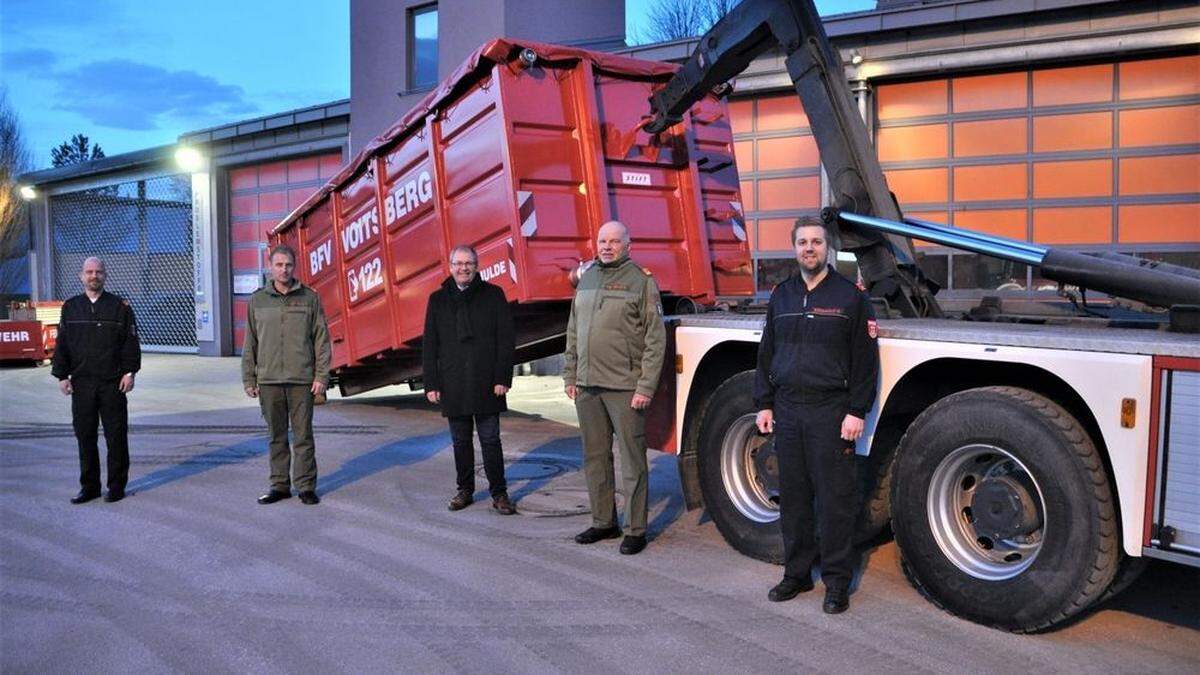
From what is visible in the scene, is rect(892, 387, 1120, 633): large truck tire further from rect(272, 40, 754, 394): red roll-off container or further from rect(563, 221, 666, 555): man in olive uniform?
rect(272, 40, 754, 394): red roll-off container

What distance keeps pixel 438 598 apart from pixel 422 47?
47.9ft

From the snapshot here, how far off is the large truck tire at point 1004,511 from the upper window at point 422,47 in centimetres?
1451

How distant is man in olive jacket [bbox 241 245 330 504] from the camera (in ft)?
21.6

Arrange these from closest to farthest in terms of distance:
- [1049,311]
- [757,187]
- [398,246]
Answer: [1049,311] → [398,246] → [757,187]

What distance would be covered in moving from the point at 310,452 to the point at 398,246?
2.60 metres

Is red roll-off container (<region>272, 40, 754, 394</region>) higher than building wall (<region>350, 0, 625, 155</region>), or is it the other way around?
building wall (<region>350, 0, 625, 155</region>)

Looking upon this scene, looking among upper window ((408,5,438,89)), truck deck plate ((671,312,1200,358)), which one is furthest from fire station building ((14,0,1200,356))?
truck deck plate ((671,312,1200,358))

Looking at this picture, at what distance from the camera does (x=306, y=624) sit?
416 centimetres

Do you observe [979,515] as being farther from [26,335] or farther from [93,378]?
[26,335]

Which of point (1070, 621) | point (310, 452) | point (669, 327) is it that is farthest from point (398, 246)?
point (1070, 621)

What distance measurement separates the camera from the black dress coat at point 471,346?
6270 mm

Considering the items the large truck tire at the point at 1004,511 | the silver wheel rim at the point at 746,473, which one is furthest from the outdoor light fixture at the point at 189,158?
the large truck tire at the point at 1004,511

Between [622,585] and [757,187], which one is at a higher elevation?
[757,187]

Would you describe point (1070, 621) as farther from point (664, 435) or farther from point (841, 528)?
point (664, 435)
